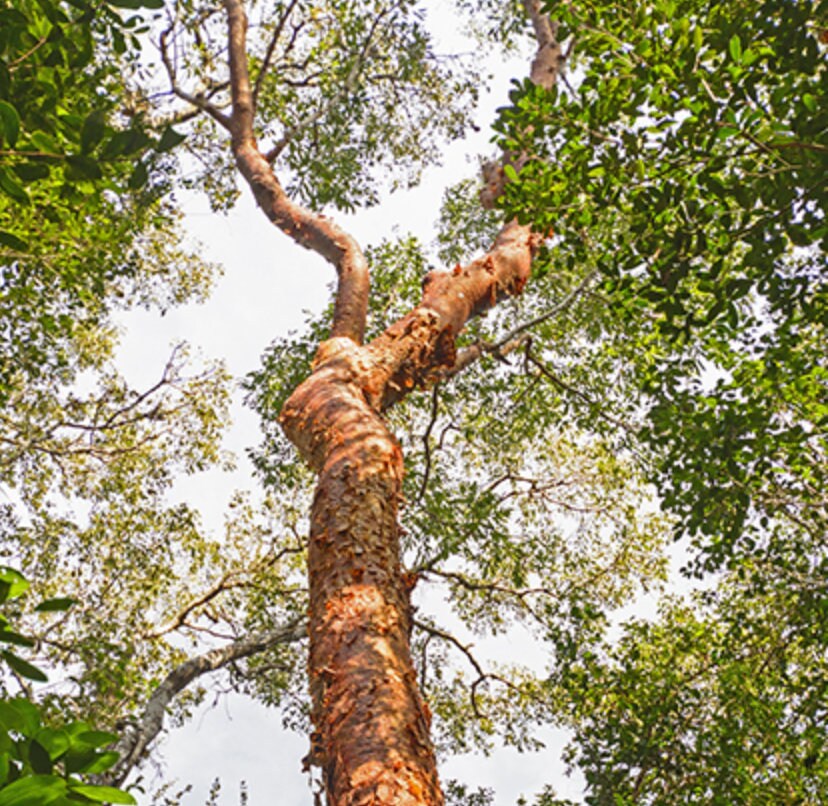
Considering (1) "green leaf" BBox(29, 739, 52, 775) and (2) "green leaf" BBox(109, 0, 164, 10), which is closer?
(1) "green leaf" BBox(29, 739, 52, 775)

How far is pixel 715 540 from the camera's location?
6652 mm

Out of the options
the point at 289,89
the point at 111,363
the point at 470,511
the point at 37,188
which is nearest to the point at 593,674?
the point at 470,511

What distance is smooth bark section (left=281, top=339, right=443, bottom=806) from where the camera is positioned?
2836mm

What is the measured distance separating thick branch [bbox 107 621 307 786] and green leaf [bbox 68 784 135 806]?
686cm

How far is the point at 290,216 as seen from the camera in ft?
25.2

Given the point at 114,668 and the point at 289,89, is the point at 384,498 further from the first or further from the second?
the point at 289,89

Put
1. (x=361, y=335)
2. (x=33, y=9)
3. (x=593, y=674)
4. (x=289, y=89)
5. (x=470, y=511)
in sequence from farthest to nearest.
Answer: (x=289, y=89) → (x=470, y=511) → (x=593, y=674) → (x=361, y=335) → (x=33, y=9)

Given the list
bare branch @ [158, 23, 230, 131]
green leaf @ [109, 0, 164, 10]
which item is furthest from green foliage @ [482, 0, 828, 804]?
bare branch @ [158, 23, 230, 131]

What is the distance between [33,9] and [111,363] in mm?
9969

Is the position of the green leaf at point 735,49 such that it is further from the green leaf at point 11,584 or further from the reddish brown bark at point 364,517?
the green leaf at point 11,584

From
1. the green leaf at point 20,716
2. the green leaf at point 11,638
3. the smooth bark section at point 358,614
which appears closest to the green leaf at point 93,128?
the green leaf at point 11,638

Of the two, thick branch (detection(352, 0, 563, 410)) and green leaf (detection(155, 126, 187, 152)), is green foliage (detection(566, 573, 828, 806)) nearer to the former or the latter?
thick branch (detection(352, 0, 563, 410))

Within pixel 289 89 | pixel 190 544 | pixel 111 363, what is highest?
pixel 289 89

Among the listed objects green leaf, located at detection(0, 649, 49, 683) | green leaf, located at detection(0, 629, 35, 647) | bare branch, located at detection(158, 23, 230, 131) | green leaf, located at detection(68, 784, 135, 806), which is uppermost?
bare branch, located at detection(158, 23, 230, 131)
